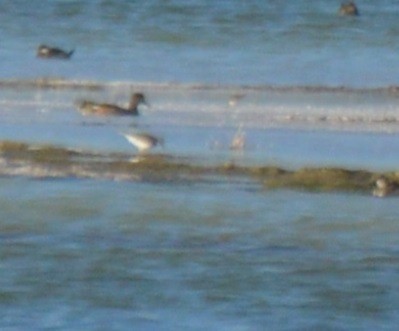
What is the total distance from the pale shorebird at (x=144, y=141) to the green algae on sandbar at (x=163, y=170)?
248 millimetres

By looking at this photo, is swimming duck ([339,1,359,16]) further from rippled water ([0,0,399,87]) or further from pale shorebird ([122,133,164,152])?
pale shorebird ([122,133,164,152])

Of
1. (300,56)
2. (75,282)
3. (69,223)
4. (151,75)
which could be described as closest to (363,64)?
(300,56)

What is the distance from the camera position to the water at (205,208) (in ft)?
41.0

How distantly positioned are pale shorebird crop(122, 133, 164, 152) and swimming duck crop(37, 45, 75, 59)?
10879 mm

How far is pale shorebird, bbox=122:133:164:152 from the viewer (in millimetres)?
18656

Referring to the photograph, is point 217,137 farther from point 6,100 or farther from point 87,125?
point 6,100

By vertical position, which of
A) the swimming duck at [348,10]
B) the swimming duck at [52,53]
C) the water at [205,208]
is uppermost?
the swimming duck at [348,10]

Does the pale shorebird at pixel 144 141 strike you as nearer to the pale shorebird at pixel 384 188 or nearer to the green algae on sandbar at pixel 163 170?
the green algae on sandbar at pixel 163 170

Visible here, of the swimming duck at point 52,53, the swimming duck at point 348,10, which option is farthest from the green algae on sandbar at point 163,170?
the swimming duck at point 348,10

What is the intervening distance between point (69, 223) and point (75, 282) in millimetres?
2028

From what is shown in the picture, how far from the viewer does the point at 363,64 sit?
99.3 feet

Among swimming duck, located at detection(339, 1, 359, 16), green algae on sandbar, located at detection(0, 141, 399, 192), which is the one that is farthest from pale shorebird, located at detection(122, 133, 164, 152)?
swimming duck, located at detection(339, 1, 359, 16)

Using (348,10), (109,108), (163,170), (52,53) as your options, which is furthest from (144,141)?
(348,10)

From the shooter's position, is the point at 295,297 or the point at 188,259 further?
the point at 188,259
